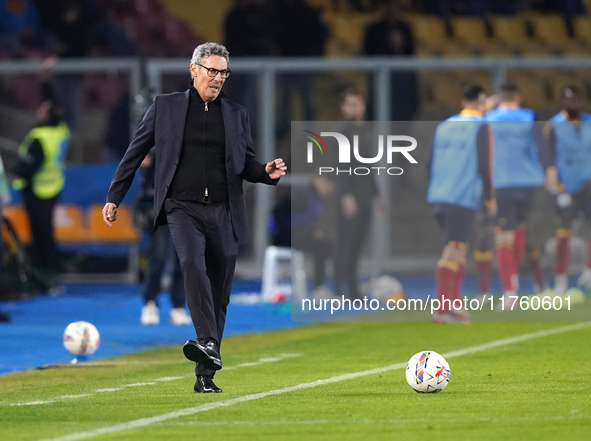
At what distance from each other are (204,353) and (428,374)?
1.36 m

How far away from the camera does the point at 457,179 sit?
13039 millimetres

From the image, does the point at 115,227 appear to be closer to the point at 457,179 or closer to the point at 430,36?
the point at 457,179

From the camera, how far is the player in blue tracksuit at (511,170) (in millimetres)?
14016

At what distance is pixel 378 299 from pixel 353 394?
22.8 feet

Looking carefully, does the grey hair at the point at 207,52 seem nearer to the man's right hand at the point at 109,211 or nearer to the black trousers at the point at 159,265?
the man's right hand at the point at 109,211

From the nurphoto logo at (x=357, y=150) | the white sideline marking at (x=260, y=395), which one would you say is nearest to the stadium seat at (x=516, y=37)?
the nurphoto logo at (x=357, y=150)

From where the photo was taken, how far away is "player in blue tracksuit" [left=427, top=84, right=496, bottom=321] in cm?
1296

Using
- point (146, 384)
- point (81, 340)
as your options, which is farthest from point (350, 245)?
point (146, 384)

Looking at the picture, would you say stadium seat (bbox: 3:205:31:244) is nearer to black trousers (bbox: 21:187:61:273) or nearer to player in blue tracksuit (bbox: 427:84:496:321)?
black trousers (bbox: 21:187:61:273)

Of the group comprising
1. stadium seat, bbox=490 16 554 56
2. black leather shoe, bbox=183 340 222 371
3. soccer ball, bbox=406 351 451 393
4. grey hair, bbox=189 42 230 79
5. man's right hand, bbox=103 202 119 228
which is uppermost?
stadium seat, bbox=490 16 554 56

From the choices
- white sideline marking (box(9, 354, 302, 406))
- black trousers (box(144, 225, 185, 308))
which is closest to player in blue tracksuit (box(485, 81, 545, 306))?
black trousers (box(144, 225, 185, 308))

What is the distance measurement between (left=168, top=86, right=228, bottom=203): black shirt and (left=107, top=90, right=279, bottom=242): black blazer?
0.15ft

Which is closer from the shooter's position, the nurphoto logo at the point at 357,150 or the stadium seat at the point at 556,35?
the nurphoto logo at the point at 357,150

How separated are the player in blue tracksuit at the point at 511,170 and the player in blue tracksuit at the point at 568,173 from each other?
38 centimetres
